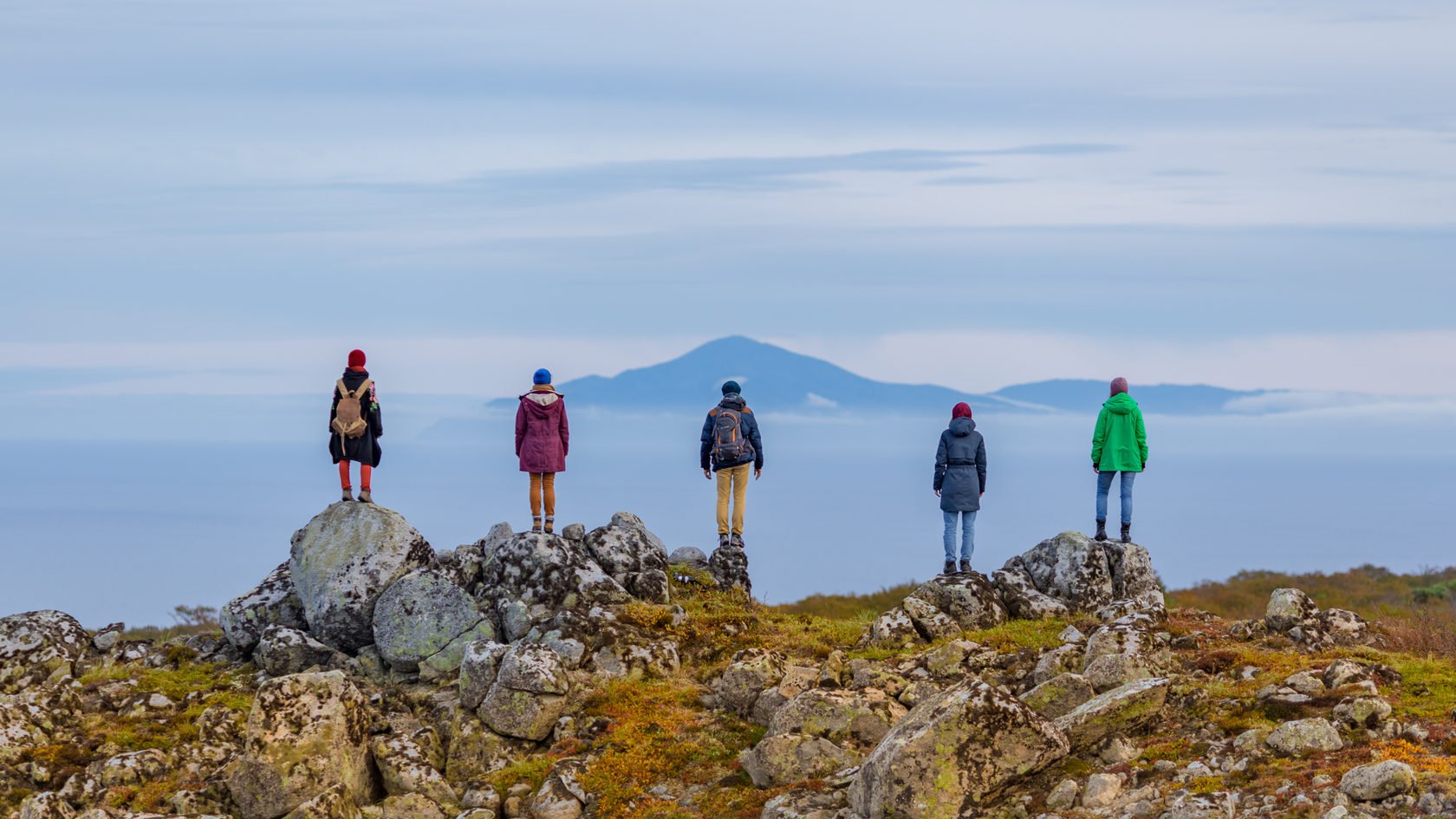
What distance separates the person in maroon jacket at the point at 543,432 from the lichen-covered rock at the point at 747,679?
634 cm

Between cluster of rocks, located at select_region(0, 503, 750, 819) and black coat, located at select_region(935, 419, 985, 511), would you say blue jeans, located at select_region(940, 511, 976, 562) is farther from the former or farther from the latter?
cluster of rocks, located at select_region(0, 503, 750, 819)

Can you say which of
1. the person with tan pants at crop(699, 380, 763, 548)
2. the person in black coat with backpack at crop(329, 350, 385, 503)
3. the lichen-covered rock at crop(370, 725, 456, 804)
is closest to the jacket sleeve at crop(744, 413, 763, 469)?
the person with tan pants at crop(699, 380, 763, 548)

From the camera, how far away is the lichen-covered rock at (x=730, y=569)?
28.4 metres

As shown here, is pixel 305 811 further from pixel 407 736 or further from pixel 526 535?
pixel 526 535

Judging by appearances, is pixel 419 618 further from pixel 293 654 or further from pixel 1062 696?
pixel 1062 696

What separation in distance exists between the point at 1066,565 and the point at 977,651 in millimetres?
4818

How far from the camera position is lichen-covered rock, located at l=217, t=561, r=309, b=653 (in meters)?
26.7

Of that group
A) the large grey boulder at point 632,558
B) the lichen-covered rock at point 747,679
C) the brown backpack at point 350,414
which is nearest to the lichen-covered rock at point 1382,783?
the lichen-covered rock at point 747,679

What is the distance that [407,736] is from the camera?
20.9 meters

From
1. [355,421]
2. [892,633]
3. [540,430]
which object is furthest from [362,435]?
[892,633]

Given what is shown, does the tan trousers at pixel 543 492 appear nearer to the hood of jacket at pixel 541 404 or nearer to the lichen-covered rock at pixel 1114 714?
the hood of jacket at pixel 541 404

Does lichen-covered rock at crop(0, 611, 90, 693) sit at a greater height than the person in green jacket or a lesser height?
lesser

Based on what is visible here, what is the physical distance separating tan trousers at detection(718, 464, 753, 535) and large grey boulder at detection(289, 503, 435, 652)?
6.03 m

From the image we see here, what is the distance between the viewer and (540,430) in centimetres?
2638
